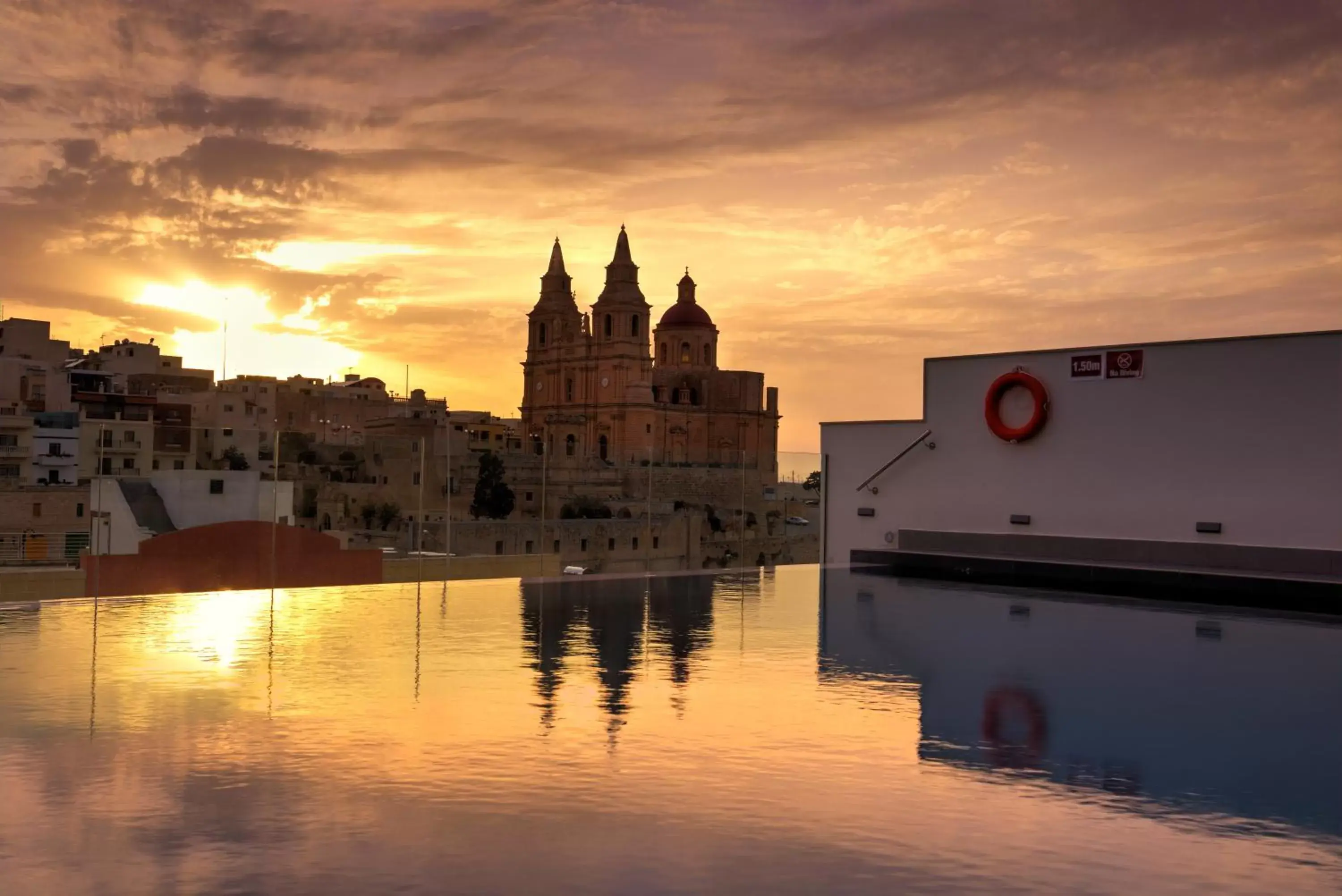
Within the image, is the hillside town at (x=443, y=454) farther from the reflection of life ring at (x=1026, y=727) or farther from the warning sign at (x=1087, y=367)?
the reflection of life ring at (x=1026, y=727)

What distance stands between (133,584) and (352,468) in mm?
59886

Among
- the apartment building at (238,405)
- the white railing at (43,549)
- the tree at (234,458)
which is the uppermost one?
the apartment building at (238,405)

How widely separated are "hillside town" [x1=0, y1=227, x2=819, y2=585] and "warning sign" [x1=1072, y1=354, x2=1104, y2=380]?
5.33 metres

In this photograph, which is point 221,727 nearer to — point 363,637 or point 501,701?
point 501,701

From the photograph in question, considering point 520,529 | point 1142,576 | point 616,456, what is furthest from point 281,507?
point 616,456

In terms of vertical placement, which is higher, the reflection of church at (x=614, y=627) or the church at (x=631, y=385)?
the church at (x=631, y=385)

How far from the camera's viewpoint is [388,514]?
62.4m

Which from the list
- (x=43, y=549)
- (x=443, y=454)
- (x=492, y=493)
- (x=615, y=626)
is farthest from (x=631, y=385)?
(x=615, y=626)

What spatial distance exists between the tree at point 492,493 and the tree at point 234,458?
50909 millimetres

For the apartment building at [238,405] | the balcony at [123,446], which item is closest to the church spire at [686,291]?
the apartment building at [238,405]

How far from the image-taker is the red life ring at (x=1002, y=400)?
19250mm

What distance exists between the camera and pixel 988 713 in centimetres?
816

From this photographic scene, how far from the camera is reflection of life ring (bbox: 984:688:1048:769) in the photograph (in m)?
6.87

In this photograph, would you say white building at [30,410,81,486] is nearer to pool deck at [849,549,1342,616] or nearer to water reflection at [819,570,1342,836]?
pool deck at [849,549,1342,616]
